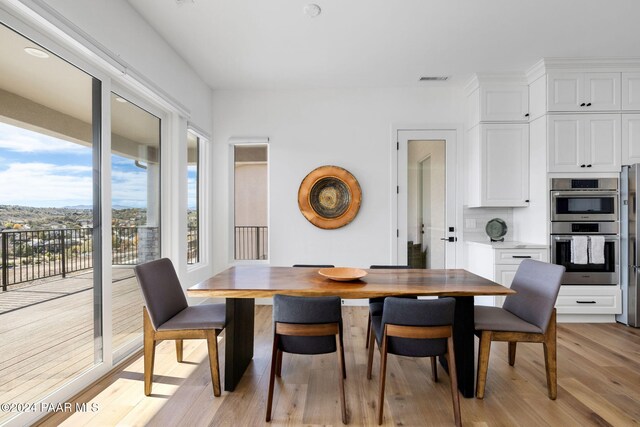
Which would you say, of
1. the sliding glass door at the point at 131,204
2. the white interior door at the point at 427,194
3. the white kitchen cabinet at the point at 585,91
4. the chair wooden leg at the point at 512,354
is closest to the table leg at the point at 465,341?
the chair wooden leg at the point at 512,354

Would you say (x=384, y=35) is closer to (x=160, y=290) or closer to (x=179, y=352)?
(x=160, y=290)

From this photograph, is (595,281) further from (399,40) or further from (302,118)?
(302,118)

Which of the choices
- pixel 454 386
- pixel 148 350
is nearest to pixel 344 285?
pixel 454 386

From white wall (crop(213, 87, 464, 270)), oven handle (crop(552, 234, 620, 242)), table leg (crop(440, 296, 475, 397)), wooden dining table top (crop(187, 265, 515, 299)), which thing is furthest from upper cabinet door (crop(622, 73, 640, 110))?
table leg (crop(440, 296, 475, 397))

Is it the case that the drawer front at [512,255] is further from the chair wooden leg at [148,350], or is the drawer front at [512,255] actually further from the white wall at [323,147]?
the chair wooden leg at [148,350]

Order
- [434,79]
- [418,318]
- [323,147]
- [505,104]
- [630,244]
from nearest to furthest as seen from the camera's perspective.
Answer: [418,318] < [630,244] < [505,104] < [434,79] < [323,147]

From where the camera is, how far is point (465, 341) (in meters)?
2.11

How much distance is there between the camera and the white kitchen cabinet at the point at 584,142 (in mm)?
3504

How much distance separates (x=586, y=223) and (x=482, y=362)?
8.16ft

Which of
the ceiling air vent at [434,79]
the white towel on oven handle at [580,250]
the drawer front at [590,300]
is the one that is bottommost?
the drawer front at [590,300]

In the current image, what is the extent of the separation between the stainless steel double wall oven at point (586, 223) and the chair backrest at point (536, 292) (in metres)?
1.54

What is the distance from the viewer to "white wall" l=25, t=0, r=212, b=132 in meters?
2.04

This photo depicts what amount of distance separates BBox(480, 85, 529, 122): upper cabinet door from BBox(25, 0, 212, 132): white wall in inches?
134

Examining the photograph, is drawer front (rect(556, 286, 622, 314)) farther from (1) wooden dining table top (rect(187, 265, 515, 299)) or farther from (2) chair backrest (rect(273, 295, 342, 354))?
(2) chair backrest (rect(273, 295, 342, 354))
